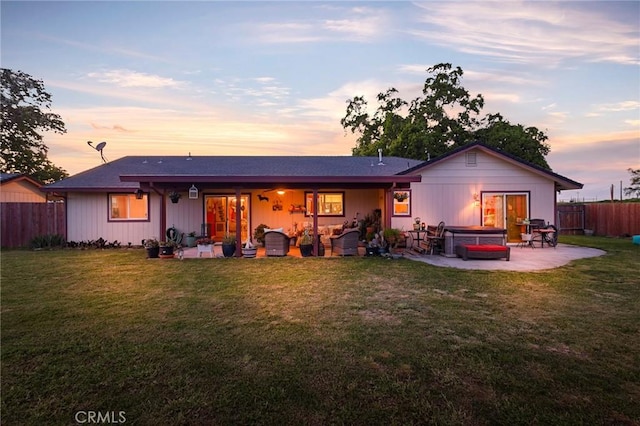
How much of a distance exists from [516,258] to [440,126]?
1680 cm

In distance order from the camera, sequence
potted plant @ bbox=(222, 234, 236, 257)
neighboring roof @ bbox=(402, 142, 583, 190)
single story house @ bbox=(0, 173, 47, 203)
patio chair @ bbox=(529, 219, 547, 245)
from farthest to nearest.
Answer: single story house @ bbox=(0, 173, 47, 203) < neighboring roof @ bbox=(402, 142, 583, 190) < patio chair @ bbox=(529, 219, 547, 245) < potted plant @ bbox=(222, 234, 236, 257)

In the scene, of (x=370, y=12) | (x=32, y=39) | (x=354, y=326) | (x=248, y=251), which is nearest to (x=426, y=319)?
(x=354, y=326)

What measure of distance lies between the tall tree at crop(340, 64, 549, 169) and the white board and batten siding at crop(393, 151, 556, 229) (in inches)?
343

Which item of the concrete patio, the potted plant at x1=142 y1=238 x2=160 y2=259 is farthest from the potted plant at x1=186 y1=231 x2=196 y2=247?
the potted plant at x1=142 y1=238 x2=160 y2=259

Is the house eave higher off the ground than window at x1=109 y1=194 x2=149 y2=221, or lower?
higher

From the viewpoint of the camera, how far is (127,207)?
41.5ft

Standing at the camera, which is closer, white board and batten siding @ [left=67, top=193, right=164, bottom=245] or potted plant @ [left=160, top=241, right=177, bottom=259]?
potted plant @ [left=160, top=241, right=177, bottom=259]

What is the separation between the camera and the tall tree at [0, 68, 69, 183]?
20734 mm

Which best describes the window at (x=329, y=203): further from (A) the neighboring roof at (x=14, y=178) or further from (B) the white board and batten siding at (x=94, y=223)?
(A) the neighboring roof at (x=14, y=178)

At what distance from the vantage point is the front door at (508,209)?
12352 millimetres

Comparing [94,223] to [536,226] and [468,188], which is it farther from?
[536,226]

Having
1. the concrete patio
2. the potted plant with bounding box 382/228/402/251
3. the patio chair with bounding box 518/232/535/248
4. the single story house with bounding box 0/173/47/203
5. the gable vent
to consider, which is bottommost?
the concrete patio

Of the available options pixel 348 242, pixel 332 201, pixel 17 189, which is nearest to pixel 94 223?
pixel 17 189

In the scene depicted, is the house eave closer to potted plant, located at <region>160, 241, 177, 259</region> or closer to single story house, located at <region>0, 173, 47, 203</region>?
potted plant, located at <region>160, 241, 177, 259</region>
